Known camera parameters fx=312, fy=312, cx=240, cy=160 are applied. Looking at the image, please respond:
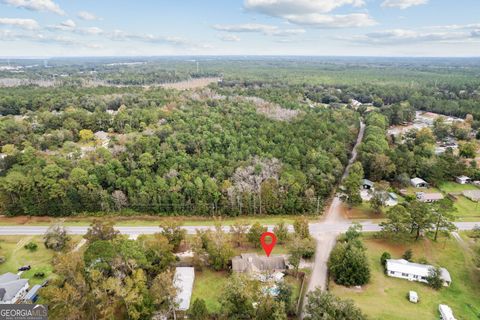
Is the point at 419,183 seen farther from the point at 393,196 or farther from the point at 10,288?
the point at 10,288

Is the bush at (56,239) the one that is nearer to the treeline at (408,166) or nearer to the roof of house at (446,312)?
the roof of house at (446,312)

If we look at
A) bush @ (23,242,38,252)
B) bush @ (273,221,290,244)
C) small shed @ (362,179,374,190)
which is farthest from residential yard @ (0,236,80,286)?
small shed @ (362,179,374,190)

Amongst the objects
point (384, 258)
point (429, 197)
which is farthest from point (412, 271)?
point (429, 197)

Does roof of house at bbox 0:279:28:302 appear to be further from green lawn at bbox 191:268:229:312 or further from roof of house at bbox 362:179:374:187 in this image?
roof of house at bbox 362:179:374:187

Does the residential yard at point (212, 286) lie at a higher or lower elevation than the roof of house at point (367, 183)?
lower

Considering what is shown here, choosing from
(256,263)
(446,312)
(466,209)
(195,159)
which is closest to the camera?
(446,312)

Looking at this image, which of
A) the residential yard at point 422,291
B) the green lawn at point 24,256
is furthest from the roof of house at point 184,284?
the green lawn at point 24,256
